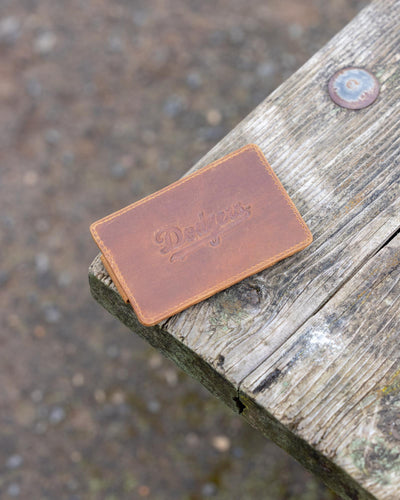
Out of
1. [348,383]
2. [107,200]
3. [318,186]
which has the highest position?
[318,186]

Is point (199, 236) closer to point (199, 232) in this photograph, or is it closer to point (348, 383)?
point (199, 232)

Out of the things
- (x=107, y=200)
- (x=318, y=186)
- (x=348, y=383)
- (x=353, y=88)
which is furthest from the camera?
(x=107, y=200)

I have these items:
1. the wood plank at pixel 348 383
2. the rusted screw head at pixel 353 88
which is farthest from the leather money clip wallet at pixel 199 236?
the rusted screw head at pixel 353 88

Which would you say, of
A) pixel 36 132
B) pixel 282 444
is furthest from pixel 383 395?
pixel 36 132

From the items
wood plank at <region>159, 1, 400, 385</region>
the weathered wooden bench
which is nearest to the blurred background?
the weathered wooden bench

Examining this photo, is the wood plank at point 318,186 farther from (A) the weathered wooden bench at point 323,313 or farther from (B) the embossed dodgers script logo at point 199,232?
(B) the embossed dodgers script logo at point 199,232

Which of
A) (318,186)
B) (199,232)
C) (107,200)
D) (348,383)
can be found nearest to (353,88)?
(318,186)

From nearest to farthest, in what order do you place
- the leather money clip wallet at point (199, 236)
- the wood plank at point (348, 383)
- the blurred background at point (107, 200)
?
the wood plank at point (348, 383), the leather money clip wallet at point (199, 236), the blurred background at point (107, 200)
